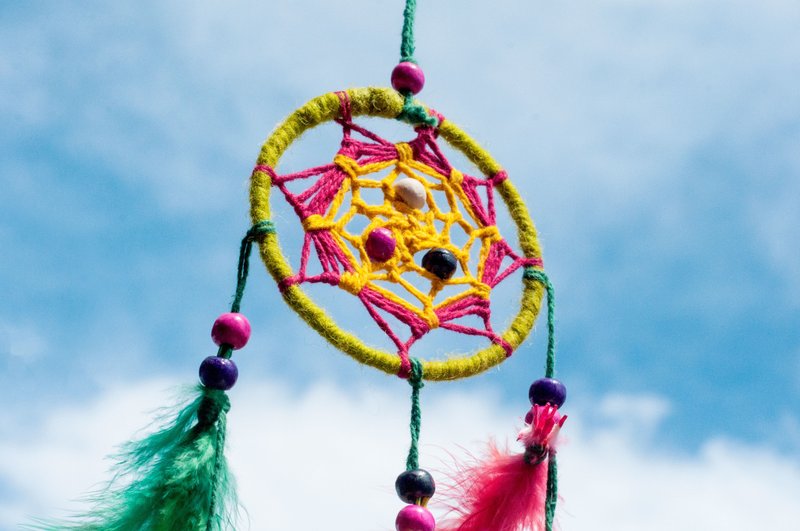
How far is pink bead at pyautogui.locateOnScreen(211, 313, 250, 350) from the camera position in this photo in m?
1.75

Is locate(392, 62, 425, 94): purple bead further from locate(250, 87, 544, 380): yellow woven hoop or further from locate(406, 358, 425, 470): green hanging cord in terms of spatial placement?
locate(406, 358, 425, 470): green hanging cord

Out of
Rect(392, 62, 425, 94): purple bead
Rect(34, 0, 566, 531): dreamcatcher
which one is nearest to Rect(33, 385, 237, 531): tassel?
Rect(34, 0, 566, 531): dreamcatcher

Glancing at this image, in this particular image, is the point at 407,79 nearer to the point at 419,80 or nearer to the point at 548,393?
the point at 419,80

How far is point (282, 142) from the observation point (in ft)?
6.22

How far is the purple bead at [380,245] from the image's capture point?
1.89m

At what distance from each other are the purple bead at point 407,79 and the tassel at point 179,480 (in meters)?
0.71

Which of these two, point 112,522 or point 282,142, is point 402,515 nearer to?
point 112,522

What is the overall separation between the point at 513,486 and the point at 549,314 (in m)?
0.33

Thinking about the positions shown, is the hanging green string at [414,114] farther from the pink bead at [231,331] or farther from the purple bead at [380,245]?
the pink bead at [231,331]

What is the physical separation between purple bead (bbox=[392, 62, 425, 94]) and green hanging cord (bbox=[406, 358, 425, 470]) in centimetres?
55

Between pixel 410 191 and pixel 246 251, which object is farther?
pixel 410 191

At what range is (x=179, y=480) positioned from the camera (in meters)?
1.62

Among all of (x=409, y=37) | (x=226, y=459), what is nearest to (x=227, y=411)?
(x=226, y=459)

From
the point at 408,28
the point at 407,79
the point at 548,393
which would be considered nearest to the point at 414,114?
the point at 407,79
